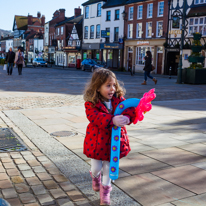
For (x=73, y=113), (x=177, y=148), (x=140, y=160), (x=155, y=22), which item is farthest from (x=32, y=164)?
(x=155, y=22)

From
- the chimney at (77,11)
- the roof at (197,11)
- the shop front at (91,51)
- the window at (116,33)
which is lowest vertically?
the shop front at (91,51)

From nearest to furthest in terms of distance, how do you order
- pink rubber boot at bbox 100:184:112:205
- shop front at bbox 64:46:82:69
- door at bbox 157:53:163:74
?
pink rubber boot at bbox 100:184:112:205 → door at bbox 157:53:163:74 → shop front at bbox 64:46:82:69

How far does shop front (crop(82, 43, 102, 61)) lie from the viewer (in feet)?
152

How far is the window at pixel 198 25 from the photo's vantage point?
3050cm

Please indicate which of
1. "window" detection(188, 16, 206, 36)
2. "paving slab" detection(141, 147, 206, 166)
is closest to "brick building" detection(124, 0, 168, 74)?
"window" detection(188, 16, 206, 36)

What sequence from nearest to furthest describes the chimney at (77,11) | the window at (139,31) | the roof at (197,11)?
the roof at (197,11)
the window at (139,31)
the chimney at (77,11)

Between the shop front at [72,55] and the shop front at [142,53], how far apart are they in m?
13.5

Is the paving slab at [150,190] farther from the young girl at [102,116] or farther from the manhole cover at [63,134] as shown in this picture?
the manhole cover at [63,134]

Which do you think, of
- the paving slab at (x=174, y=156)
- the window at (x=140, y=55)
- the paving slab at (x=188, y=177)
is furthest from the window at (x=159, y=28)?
the paving slab at (x=188, y=177)

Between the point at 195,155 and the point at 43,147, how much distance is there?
2243mm

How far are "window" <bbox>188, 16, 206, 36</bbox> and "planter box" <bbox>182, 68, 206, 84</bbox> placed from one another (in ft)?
44.7

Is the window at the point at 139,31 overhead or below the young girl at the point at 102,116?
overhead

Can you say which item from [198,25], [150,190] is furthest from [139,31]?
[150,190]

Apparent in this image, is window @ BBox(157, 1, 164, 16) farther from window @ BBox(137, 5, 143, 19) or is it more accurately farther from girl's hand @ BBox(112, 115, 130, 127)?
girl's hand @ BBox(112, 115, 130, 127)
